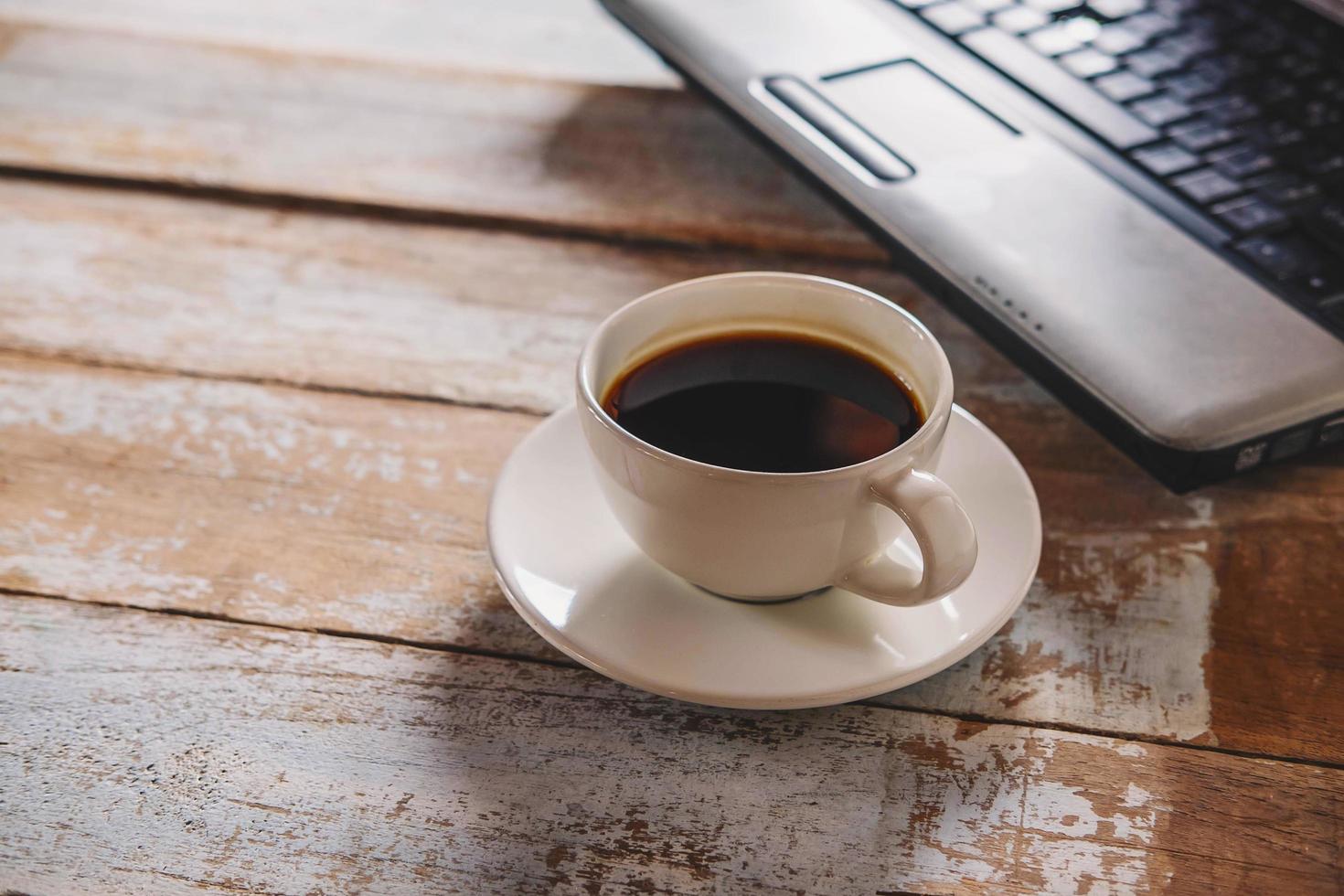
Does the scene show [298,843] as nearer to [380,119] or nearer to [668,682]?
[668,682]

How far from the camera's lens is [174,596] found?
479 mm

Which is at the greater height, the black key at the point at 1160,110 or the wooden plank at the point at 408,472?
the black key at the point at 1160,110

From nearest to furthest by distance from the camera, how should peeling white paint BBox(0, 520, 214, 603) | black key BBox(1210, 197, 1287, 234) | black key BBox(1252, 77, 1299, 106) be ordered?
peeling white paint BBox(0, 520, 214, 603), black key BBox(1210, 197, 1287, 234), black key BBox(1252, 77, 1299, 106)

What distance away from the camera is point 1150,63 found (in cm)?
72

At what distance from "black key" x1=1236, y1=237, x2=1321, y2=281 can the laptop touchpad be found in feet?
0.48

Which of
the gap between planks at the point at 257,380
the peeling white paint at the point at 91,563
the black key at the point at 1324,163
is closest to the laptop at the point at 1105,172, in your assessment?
the black key at the point at 1324,163

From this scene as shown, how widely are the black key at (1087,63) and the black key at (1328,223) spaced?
0.58 ft

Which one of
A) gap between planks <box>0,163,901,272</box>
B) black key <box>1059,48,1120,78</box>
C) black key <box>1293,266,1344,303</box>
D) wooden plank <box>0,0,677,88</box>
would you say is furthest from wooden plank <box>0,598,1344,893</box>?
wooden plank <box>0,0,677,88</box>

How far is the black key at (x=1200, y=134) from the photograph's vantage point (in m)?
0.65

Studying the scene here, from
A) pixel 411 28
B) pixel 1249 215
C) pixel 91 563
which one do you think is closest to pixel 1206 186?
pixel 1249 215

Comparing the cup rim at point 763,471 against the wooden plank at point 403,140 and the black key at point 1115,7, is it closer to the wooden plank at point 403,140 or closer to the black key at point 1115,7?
the wooden plank at point 403,140

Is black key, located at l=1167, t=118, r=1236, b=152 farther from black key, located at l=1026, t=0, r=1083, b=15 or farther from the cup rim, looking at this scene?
the cup rim

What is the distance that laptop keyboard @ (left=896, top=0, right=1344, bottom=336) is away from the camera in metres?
0.58

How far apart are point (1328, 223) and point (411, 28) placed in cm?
80
